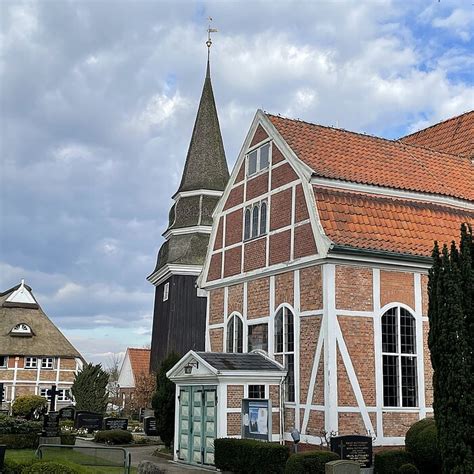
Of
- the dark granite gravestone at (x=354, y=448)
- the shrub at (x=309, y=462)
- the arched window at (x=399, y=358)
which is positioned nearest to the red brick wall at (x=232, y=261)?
the arched window at (x=399, y=358)

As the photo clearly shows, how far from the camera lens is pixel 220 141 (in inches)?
1714

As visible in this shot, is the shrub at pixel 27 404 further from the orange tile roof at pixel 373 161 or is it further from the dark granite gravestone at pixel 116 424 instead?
the orange tile roof at pixel 373 161

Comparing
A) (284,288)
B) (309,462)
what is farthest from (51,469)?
(284,288)

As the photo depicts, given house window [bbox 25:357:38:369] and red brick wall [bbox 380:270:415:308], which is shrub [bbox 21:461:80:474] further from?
house window [bbox 25:357:38:369]

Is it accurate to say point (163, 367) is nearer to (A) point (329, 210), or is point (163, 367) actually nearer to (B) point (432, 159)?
(A) point (329, 210)

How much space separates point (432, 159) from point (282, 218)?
23.5 ft

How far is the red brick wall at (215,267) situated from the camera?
24031mm

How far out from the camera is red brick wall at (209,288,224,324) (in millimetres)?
23625

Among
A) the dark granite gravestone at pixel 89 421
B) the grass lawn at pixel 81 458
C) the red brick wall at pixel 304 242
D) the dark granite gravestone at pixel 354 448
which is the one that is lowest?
the grass lawn at pixel 81 458

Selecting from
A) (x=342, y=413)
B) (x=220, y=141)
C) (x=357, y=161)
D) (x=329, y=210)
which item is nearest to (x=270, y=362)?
(x=342, y=413)

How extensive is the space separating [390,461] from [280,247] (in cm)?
715

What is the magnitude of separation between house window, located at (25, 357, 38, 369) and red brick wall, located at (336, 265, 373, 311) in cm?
4467

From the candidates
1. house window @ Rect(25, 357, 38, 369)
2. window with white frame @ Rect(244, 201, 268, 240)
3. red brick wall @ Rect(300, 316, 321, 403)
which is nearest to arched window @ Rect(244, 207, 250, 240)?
window with white frame @ Rect(244, 201, 268, 240)

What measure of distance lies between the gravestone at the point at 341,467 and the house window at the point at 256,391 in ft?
17.4
